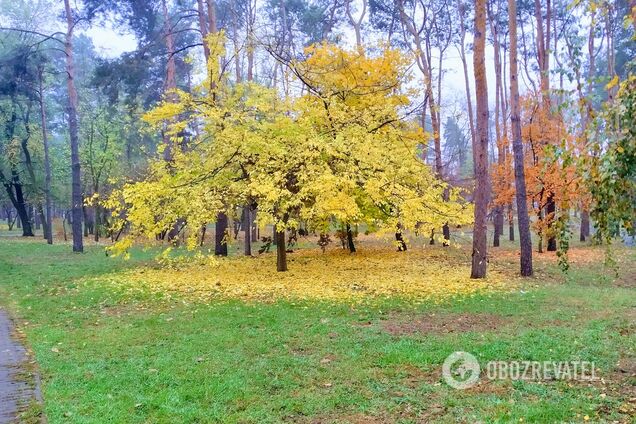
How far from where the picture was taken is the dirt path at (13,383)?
170 inches

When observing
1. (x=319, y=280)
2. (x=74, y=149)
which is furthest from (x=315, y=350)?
(x=74, y=149)

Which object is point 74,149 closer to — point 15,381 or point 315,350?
point 15,381

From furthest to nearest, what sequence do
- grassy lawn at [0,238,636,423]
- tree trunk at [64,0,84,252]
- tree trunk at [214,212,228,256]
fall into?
tree trunk at [64,0,84,252]
tree trunk at [214,212,228,256]
grassy lawn at [0,238,636,423]

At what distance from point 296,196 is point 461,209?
14.5 ft

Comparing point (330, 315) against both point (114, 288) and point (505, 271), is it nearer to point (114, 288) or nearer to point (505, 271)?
point (114, 288)

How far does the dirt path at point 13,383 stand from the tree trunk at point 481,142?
9.42 metres

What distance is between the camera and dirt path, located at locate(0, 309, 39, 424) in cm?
433

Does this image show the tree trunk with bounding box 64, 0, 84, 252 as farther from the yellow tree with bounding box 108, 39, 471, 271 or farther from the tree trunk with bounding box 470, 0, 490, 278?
the tree trunk with bounding box 470, 0, 490, 278

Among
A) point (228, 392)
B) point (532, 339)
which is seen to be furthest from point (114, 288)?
point (532, 339)

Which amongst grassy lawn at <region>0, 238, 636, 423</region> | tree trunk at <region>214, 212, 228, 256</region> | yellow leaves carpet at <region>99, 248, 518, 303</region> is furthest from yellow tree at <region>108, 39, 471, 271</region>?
tree trunk at <region>214, 212, 228, 256</region>

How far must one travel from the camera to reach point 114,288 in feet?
34.7

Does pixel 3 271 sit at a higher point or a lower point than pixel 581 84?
lower

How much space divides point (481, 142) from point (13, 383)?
998 cm

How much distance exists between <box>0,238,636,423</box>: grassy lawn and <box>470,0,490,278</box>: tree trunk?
1043mm
